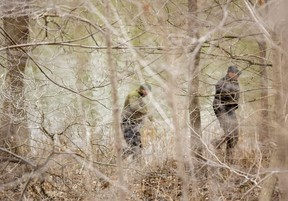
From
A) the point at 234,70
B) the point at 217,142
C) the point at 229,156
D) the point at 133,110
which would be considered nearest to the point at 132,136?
the point at 133,110

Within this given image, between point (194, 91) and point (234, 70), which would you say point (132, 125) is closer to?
point (194, 91)

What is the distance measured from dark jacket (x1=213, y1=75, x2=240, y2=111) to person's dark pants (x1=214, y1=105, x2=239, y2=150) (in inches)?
2.5

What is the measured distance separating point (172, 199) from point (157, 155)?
102cm

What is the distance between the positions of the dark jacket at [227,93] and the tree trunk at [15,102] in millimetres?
2699

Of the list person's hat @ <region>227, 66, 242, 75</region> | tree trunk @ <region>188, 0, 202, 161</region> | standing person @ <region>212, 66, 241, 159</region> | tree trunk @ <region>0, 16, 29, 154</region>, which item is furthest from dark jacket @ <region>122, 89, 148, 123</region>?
tree trunk @ <region>0, 16, 29, 154</region>

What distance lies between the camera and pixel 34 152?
7938mm

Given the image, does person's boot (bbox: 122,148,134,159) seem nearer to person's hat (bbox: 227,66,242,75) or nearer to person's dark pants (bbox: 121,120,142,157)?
Answer: person's dark pants (bbox: 121,120,142,157)

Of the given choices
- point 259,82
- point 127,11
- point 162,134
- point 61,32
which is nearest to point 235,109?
point 259,82

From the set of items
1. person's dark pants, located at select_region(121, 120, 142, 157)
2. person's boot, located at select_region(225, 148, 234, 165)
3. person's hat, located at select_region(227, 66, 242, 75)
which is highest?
person's hat, located at select_region(227, 66, 242, 75)

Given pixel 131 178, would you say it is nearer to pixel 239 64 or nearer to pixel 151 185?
pixel 151 185

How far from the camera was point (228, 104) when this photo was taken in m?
7.87

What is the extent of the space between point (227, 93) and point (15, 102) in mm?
2885

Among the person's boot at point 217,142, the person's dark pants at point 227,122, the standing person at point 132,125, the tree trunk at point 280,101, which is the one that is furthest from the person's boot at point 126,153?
the tree trunk at point 280,101

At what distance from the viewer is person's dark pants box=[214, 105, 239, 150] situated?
26.2ft
